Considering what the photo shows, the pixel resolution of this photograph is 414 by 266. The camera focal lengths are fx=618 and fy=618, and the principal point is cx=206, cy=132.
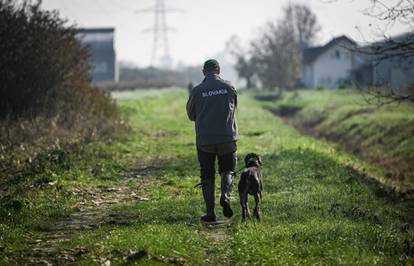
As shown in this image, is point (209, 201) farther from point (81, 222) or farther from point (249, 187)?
point (81, 222)

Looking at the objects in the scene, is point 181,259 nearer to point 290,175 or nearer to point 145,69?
point 290,175

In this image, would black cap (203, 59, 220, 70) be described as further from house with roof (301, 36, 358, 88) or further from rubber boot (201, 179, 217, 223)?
house with roof (301, 36, 358, 88)

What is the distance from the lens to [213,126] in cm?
1049

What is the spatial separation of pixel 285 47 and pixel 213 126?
82.1 m

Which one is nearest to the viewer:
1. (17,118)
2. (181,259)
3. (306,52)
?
(181,259)

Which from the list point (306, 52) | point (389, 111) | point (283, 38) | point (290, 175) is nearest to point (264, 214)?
point (290, 175)

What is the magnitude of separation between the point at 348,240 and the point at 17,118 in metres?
17.6

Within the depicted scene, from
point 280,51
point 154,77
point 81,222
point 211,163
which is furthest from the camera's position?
point 154,77

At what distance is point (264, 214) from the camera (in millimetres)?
10992

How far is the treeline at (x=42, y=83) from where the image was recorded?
2245 cm

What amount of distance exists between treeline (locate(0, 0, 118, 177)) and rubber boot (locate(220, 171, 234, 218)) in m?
11.0

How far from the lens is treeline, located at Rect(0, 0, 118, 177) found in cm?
2245

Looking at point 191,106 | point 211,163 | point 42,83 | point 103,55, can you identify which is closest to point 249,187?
point 211,163

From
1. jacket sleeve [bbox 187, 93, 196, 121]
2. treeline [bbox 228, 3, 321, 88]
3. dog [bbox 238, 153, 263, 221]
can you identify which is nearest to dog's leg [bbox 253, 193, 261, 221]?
dog [bbox 238, 153, 263, 221]
